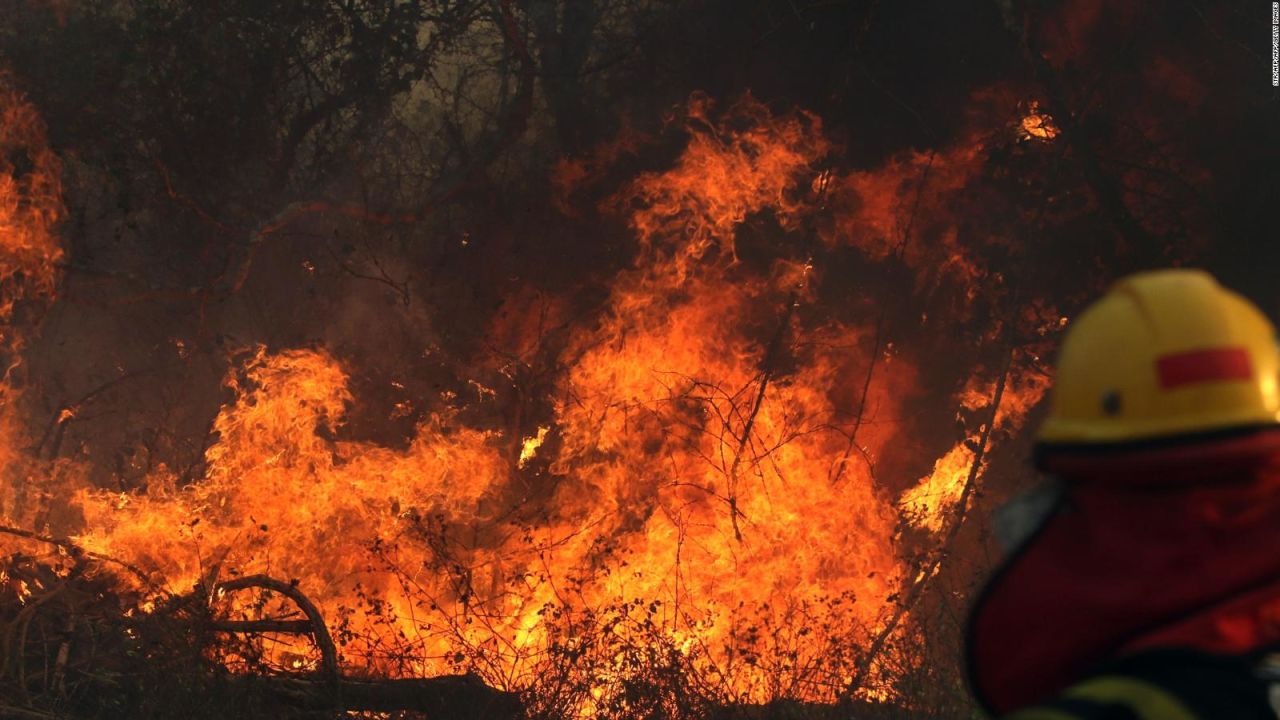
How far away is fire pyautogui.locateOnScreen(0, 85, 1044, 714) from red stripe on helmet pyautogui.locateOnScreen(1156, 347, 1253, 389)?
25.2 feet

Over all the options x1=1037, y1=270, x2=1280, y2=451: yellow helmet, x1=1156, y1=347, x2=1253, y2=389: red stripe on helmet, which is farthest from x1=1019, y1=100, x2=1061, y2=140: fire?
x1=1156, y1=347, x2=1253, y2=389: red stripe on helmet

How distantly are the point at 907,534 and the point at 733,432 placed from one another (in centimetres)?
205

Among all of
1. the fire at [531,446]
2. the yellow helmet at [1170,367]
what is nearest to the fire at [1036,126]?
the fire at [531,446]

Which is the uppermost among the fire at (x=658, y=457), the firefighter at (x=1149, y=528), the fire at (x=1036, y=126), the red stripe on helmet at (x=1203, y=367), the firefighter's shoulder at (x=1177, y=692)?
the fire at (x=1036, y=126)

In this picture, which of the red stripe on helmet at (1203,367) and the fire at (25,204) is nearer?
the red stripe on helmet at (1203,367)

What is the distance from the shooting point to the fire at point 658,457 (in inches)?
370

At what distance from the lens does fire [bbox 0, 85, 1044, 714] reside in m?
9.39

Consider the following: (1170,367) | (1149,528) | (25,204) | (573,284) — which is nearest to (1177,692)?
(1149,528)

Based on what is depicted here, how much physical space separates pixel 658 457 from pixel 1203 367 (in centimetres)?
909

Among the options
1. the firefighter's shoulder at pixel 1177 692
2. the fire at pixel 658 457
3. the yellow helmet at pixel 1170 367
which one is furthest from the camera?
the fire at pixel 658 457

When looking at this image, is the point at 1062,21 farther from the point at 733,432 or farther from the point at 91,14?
the point at 91,14

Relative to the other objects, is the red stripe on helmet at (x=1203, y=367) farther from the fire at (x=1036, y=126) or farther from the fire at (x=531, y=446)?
the fire at (x=531, y=446)

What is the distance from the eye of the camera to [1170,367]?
133cm

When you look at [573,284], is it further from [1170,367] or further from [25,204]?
[1170,367]
